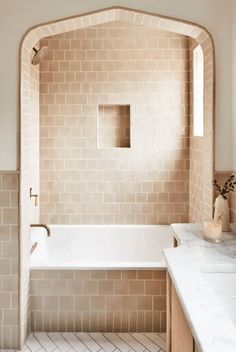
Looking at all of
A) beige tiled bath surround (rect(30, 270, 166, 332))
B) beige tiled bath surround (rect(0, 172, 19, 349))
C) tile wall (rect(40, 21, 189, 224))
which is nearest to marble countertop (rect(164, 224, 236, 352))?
beige tiled bath surround (rect(30, 270, 166, 332))

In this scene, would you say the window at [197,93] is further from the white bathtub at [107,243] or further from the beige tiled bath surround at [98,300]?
the beige tiled bath surround at [98,300]

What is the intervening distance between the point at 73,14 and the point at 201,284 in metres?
2.21

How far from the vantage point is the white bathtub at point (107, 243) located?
4855mm

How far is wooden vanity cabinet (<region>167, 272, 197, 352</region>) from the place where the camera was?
1.82 m

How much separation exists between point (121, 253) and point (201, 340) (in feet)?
11.5

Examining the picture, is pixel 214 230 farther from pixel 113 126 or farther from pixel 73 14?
pixel 113 126

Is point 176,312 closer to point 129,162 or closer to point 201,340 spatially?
point 201,340

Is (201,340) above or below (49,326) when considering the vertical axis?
above

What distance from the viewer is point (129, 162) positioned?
4.92 m

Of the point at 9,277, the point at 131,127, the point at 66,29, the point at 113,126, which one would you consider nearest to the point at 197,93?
the point at 131,127

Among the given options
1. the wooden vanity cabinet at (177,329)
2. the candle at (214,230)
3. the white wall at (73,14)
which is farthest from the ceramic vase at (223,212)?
the wooden vanity cabinet at (177,329)

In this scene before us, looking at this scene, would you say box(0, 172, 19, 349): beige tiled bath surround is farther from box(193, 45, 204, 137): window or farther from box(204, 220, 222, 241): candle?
box(193, 45, 204, 137): window

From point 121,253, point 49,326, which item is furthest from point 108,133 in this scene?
point 49,326

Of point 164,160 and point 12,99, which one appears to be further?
point 164,160
